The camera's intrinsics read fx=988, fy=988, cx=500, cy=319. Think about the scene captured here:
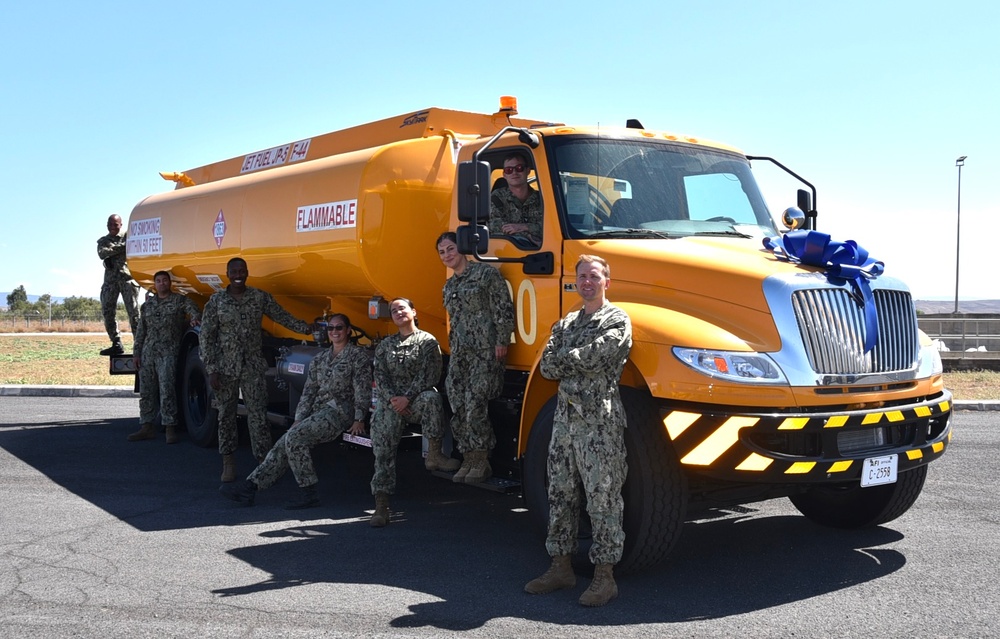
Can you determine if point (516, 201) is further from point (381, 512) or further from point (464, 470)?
point (381, 512)

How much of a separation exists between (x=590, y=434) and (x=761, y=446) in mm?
944

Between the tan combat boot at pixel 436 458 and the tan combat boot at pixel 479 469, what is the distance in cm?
31

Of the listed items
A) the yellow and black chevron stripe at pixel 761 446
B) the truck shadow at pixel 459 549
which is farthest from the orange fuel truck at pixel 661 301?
the truck shadow at pixel 459 549

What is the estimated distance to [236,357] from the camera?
9219 millimetres

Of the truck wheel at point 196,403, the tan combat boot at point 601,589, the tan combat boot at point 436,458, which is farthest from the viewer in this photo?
the truck wheel at point 196,403

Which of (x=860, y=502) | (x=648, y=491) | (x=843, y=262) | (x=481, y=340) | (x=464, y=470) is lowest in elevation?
(x=860, y=502)

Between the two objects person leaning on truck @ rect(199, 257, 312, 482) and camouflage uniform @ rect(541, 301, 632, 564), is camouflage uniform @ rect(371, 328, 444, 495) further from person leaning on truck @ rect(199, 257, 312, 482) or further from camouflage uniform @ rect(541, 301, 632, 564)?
person leaning on truck @ rect(199, 257, 312, 482)

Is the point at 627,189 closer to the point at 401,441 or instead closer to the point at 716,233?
the point at 716,233

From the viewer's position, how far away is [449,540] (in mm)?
6875

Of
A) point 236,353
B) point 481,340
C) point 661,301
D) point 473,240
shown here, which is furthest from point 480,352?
point 236,353

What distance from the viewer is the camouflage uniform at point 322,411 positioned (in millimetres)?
7902

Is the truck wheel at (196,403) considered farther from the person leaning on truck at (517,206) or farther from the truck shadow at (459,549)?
the person leaning on truck at (517,206)

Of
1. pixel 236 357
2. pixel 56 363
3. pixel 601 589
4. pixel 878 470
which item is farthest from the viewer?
pixel 56 363

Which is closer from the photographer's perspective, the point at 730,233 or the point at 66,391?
the point at 730,233
